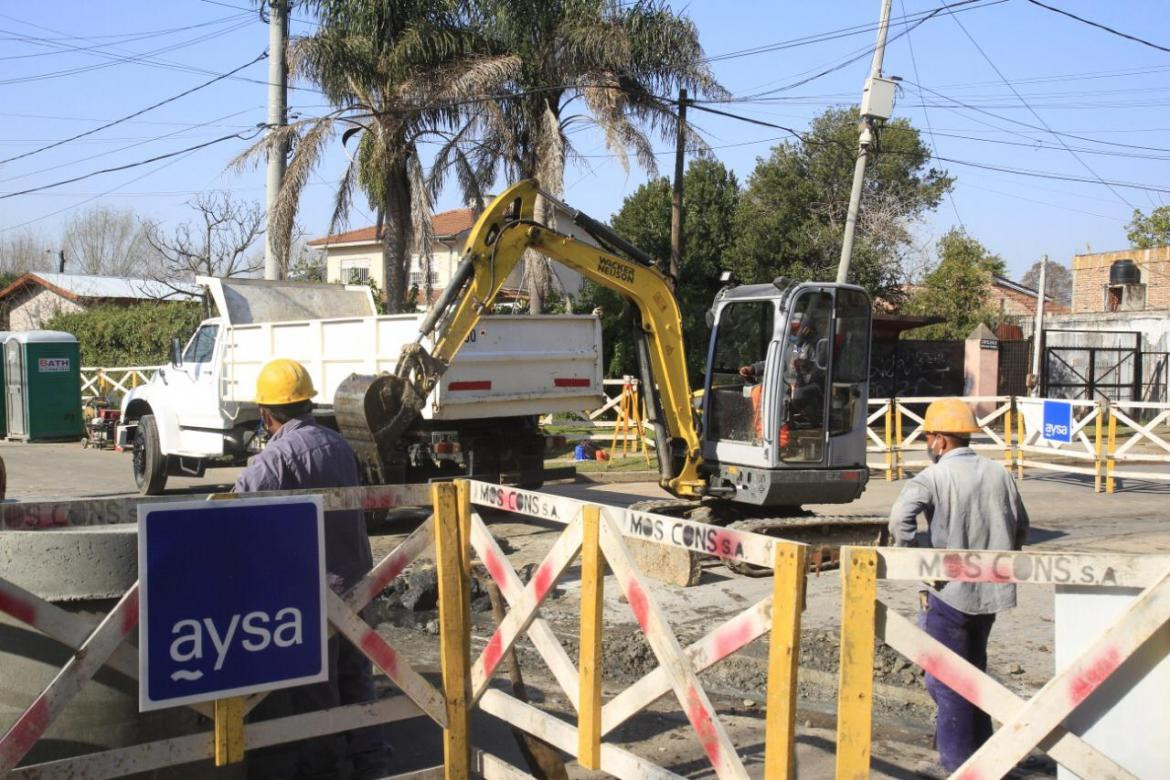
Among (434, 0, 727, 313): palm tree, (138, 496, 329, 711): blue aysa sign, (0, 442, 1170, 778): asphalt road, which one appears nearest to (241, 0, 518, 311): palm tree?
(434, 0, 727, 313): palm tree

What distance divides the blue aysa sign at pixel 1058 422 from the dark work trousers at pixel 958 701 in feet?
43.3

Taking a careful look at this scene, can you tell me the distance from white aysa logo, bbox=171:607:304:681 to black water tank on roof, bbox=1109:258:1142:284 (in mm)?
39776

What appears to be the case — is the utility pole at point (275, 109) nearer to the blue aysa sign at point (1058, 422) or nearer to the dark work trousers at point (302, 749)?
the blue aysa sign at point (1058, 422)

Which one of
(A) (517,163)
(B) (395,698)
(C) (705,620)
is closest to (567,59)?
(A) (517,163)

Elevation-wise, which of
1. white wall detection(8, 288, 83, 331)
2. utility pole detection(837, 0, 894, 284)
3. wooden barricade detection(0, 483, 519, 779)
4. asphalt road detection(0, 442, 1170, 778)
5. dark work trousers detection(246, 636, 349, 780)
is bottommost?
asphalt road detection(0, 442, 1170, 778)

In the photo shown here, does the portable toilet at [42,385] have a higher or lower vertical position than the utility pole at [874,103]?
lower

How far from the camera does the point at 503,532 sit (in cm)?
1205

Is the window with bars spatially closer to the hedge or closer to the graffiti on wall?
the hedge

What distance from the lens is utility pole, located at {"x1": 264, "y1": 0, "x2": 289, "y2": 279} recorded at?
19.4m

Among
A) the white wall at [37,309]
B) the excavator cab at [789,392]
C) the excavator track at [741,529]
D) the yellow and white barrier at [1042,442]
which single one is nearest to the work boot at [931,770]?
the excavator track at [741,529]

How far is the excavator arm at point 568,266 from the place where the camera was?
1020cm

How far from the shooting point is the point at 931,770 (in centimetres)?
514

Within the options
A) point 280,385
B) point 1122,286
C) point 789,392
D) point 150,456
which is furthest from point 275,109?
point 1122,286

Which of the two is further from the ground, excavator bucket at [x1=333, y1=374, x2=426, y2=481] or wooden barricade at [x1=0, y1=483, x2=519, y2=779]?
excavator bucket at [x1=333, y1=374, x2=426, y2=481]
